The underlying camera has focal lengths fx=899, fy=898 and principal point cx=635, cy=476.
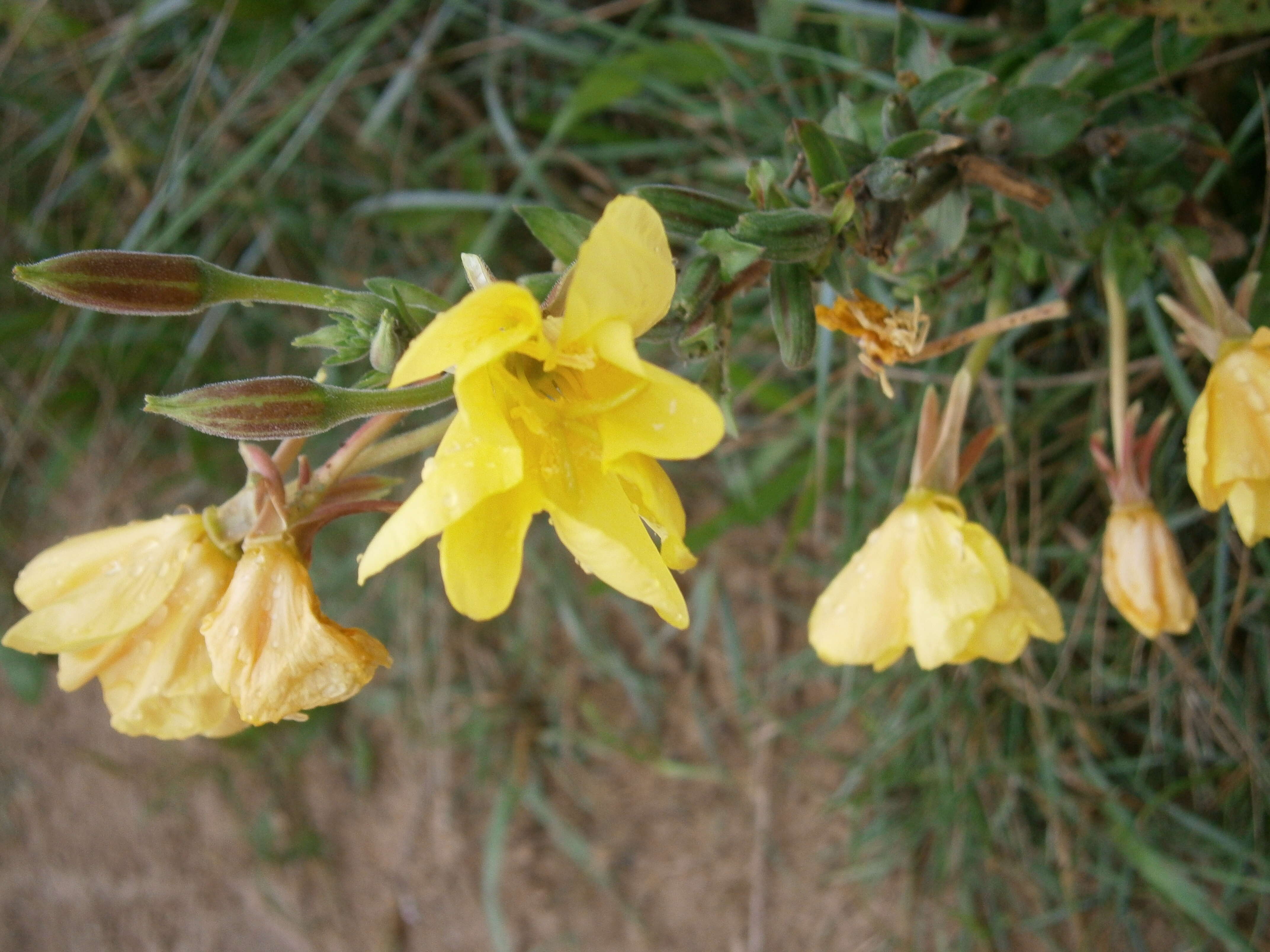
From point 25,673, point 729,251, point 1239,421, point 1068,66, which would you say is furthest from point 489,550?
point 25,673

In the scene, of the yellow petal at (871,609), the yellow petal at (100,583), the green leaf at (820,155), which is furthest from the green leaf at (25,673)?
the green leaf at (820,155)

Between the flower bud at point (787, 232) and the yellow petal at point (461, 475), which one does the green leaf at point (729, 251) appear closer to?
the flower bud at point (787, 232)

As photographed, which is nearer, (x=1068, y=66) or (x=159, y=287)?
(x=159, y=287)

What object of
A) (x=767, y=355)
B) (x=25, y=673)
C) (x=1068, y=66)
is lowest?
(x=25, y=673)

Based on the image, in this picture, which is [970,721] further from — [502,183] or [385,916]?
[385,916]

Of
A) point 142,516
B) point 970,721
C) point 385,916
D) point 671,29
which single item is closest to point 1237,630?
point 970,721

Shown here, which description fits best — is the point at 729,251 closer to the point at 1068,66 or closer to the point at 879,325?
the point at 879,325
